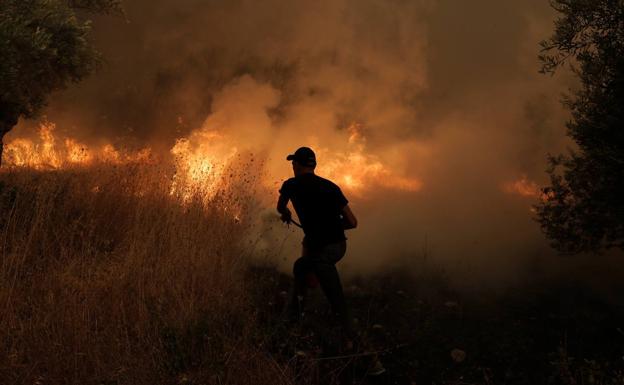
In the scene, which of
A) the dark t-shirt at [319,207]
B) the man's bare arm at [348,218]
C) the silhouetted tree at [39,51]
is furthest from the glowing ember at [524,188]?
the silhouetted tree at [39,51]

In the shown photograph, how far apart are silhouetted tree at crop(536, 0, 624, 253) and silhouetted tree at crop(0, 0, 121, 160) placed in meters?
6.71

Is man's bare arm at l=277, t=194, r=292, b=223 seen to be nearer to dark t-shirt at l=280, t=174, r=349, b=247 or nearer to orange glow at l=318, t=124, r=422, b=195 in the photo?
dark t-shirt at l=280, t=174, r=349, b=247

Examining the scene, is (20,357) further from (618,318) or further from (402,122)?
(402,122)

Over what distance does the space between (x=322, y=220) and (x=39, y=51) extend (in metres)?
4.75

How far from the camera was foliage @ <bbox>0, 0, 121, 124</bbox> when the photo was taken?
608 cm

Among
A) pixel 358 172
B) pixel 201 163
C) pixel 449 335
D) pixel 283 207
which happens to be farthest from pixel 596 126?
pixel 201 163

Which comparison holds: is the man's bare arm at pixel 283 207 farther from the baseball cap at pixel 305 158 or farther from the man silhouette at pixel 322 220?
the baseball cap at pixel 305 158

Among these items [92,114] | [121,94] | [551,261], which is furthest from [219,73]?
[551,261]

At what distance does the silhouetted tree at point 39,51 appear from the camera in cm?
608

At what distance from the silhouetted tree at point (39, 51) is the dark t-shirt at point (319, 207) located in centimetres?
401

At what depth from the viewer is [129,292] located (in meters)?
5.09

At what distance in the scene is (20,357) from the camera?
396cm

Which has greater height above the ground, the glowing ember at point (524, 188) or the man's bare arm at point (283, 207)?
the glowing ember at point (524, 188)

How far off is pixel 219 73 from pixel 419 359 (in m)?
12.9
